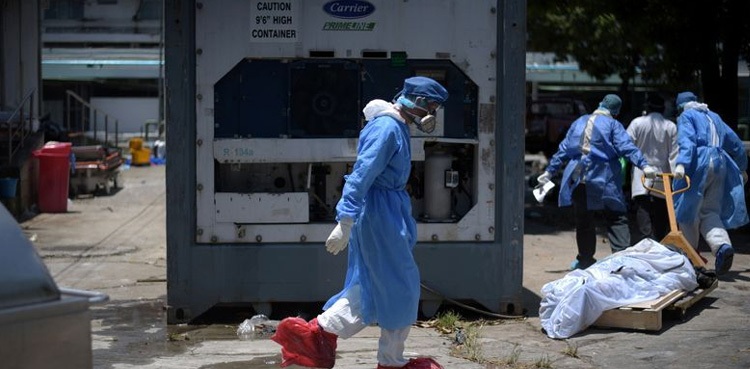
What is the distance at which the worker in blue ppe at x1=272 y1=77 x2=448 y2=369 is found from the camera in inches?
235

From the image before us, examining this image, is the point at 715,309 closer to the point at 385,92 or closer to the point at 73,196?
the point at 385,92

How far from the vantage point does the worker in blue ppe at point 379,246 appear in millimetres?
5961

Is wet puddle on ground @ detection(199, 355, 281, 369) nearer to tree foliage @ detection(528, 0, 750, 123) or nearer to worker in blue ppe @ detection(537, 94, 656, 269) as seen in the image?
worker in blue ppe @ detection(537, 94, 656, 269)

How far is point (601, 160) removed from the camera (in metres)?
9.67

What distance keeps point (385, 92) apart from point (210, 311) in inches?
87.6

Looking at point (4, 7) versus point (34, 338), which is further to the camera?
point (4, 7)

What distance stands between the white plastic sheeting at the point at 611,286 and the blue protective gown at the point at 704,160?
169 cm

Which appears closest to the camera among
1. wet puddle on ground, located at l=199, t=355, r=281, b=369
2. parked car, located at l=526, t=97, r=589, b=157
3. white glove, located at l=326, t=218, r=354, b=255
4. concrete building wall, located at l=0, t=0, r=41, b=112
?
white glove, located at l=326, t=218, r=354, b=255

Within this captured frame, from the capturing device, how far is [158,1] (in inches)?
1507

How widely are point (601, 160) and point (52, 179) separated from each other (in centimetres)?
947

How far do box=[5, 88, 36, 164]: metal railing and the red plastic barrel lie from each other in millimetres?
476

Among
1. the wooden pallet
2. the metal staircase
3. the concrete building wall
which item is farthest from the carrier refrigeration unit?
the concrete building wall

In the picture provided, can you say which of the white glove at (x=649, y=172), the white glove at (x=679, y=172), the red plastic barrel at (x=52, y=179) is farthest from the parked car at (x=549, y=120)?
the white glove at (x=649, y=172)

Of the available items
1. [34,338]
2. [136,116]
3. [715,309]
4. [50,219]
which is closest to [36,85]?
[50,219]
